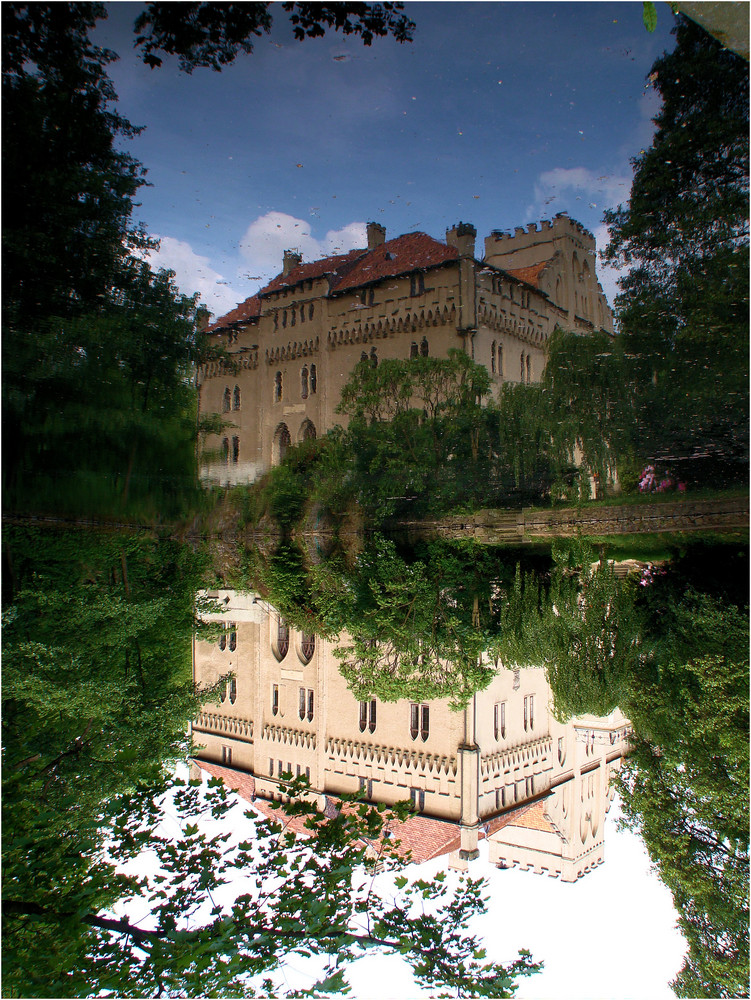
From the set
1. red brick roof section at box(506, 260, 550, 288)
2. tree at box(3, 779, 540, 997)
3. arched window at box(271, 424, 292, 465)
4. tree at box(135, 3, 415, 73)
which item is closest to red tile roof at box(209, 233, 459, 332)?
red brick roof section at box(506, 260, 550, 288)

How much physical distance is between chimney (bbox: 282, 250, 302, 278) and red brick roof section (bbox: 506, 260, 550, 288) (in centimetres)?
123

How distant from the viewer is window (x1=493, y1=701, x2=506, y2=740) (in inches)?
102

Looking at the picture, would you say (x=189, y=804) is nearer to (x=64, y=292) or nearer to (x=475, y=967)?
(x=475, y=967)

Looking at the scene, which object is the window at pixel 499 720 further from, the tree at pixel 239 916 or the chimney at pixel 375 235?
the chimney at pixel 375 235

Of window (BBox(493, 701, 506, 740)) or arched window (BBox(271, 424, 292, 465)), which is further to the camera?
arched window (BBox(271, 424, 292, 465))

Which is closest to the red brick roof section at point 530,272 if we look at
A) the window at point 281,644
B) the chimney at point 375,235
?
the chimney at point 375,235

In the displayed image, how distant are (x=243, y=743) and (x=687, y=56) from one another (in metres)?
3.89

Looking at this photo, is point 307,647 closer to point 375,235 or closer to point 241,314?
point 241,314

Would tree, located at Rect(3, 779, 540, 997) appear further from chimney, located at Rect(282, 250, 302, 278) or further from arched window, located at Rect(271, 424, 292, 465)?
chimney, located at Rect(282, 250, 302, 278)

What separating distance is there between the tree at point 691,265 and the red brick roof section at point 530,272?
1.10 feet

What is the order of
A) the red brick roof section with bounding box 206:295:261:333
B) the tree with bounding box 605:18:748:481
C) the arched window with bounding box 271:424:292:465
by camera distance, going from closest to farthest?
the tree with bounding box 605:18:748:481 < the red brick roof section with bounding box 206:295:261:333 < the arched window with bounding box 271:424:292:465

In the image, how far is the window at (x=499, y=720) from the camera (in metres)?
2.58

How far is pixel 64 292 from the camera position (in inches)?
113

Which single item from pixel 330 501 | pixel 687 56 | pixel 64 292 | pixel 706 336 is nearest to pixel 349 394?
pixel 330 501
